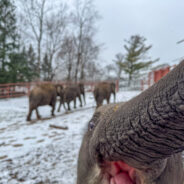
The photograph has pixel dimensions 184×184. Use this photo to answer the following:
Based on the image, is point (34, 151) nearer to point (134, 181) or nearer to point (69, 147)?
point (69, 147)

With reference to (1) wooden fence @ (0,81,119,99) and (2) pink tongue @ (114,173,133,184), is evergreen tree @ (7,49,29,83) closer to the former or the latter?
(1) wooden fence @ (0,81,119,99)

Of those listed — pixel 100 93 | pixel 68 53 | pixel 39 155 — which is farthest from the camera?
pixel 68 53

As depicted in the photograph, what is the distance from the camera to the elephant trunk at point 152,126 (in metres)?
0.45

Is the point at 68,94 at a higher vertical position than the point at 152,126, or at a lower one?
lower

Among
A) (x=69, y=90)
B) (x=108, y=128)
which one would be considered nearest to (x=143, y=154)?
(x=108, y=128)

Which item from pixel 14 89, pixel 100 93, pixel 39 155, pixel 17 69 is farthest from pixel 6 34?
pixel 39 155

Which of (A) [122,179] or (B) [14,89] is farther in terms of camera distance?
(B) [14,89]

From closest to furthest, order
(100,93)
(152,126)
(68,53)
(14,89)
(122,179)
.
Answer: (152,126), (122,179), (100,93), (14,89), (68,53)

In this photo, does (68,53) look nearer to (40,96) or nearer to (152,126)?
(40,96)

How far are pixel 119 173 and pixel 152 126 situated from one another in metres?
0.81

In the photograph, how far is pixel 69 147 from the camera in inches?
156

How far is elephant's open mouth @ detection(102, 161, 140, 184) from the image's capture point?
3.69 feet

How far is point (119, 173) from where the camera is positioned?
1.17 m

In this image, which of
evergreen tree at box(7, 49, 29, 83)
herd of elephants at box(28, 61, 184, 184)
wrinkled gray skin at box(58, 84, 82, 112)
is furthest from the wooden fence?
herd of elephants at box(28, 61, 184, 184)
